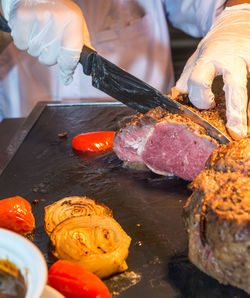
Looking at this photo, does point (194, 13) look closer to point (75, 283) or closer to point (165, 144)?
point (165, 144)

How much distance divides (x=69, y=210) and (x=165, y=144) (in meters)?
0.78

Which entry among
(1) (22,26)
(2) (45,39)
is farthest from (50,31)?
(1) (22,26)

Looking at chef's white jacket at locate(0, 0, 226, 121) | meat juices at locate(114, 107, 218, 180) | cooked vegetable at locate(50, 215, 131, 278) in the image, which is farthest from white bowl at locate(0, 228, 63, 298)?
chef's white jacket at locate(0, 0, 226, 121)

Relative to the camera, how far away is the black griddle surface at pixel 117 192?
1739 mm

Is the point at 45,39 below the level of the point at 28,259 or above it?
above

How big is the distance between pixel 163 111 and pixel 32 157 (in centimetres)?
93

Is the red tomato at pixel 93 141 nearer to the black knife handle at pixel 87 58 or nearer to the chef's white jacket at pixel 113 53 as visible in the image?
the black knife handle at pixel 87 58

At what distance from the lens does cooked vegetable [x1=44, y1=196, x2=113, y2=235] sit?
2.02m

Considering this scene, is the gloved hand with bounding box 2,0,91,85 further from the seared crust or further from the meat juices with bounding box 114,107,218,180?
the seared crust

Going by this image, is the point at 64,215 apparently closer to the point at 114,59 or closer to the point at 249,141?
the point at 249,141

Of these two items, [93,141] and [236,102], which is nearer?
[236,102]

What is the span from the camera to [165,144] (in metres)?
2.55

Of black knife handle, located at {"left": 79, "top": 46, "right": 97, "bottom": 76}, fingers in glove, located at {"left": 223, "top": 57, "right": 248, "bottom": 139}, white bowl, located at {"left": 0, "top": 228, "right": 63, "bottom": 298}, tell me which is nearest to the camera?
white bowl, located at {"left": 0, "top": 228, "right": 63, "bottom": 298}

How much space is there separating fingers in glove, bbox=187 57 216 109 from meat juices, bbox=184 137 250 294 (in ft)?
1.93
